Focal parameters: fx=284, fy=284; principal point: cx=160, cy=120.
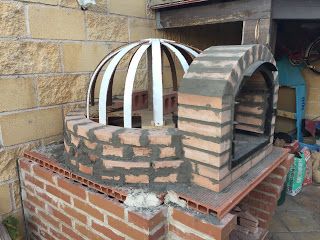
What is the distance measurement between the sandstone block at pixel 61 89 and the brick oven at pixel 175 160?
0.54 meters

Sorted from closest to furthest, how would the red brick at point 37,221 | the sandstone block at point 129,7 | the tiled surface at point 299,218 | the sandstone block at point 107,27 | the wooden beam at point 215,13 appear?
the red brick at point 37,221
the wooden beam at point 215,13
the sandstone block at point 107,27
the sandstone block at point 129,7
the tiled surface at point 299,218

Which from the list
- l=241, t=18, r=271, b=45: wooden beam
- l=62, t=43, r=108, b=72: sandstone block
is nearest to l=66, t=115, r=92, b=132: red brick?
l=62, t=43, r=108, b=72: sandstone block

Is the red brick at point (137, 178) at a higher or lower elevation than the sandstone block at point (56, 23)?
lower

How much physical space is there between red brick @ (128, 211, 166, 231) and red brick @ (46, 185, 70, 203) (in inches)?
28.7

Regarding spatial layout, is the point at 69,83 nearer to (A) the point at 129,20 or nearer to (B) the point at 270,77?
(A) the point at 129,20

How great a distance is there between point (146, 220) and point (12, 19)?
2079 millimetres

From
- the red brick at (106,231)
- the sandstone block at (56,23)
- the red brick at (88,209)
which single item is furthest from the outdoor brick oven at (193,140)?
the sandstone block at (56,23)

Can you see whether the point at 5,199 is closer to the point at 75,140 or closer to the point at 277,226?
the point at 75,140

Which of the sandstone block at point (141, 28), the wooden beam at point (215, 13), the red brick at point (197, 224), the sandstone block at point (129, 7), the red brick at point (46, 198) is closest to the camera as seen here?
the red brick at point (197, 224)

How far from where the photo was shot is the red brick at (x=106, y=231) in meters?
2.01

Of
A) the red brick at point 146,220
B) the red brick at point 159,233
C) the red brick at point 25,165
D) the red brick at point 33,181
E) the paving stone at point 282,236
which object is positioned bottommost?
the paving stone at point 282,236

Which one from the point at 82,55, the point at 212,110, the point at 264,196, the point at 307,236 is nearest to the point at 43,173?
the point at 82,55

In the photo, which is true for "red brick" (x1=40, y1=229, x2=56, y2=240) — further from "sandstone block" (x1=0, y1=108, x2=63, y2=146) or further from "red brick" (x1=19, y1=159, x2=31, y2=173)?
"sandstone block" (x1=0, y1=108, x2=63, y2=146)

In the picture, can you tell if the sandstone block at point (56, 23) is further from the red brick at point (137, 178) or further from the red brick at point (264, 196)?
the red brick at point (264, 196)
